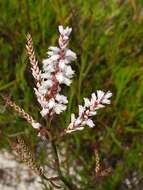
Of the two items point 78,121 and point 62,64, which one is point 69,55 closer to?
point 62,64

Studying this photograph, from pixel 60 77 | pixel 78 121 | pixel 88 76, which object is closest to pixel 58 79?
pixel 60 77

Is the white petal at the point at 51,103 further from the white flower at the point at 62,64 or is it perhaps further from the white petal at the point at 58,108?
the white flower at the point at 62,64

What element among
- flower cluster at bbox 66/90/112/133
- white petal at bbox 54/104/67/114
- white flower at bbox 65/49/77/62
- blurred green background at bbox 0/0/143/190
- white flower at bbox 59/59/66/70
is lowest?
flower cluster at bbox 66/90/112/133

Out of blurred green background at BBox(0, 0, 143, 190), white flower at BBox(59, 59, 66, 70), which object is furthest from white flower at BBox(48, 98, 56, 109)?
blurred green background at BBox(0, 0, 143, 190)

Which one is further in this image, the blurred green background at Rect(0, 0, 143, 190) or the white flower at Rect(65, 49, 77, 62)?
the blurred green background at Rect(0, 0, 143, 190)

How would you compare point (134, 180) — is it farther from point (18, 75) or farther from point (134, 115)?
point (18, 75)

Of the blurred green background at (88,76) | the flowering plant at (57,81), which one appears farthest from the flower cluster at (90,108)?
the blurred green background at (88,76)

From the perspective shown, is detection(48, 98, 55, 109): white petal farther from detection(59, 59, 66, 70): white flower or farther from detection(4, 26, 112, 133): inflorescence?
detection(59, 59, 66, 70): white flower
